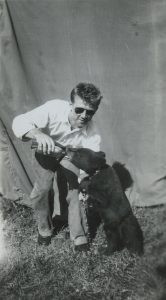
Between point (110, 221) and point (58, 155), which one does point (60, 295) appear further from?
point (58, 155)

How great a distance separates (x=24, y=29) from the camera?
378 cm

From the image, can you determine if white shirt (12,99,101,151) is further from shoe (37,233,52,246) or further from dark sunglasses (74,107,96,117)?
shoe (37,233,52,246)

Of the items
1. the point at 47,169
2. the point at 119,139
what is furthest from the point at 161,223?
the point at 47,169

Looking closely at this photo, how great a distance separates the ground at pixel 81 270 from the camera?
3.09 meters

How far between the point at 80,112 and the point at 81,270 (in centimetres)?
119

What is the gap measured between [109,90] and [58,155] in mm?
907

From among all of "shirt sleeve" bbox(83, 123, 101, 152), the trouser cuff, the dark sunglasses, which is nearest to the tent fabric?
"shirt sleeve" bbox(83, 123, 101, 152)

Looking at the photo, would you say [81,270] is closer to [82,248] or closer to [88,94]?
[82,248]

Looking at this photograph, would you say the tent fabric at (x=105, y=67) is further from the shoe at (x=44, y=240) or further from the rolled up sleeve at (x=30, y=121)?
the shoe at (x=44, y=240)

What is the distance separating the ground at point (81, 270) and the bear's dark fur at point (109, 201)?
0.09m

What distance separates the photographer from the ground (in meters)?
3.09

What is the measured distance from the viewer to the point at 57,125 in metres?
3.50

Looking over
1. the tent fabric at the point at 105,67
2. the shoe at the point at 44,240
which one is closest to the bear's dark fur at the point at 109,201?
the shoe at the point at 44,240

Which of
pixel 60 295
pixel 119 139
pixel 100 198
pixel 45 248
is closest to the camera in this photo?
pixel 60 295
